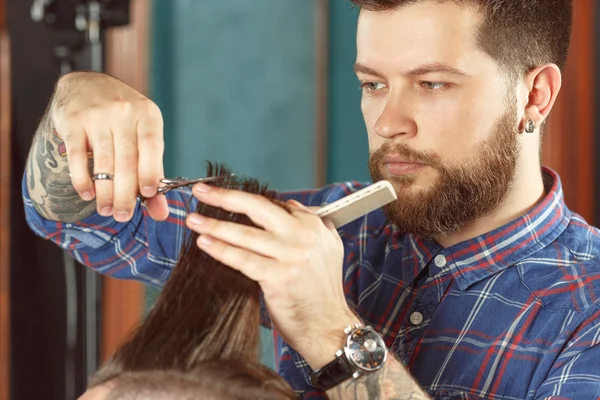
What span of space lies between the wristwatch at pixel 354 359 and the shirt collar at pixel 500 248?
1.25ft

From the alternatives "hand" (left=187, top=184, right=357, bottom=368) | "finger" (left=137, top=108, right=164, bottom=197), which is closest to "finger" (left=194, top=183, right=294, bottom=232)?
"hand" (left=187, top=184, right=357, bottom=368)

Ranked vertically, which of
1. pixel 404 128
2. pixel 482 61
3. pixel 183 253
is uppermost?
pixel 482 61

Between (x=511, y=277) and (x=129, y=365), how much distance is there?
27.7 inches

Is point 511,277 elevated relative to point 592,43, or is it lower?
lower

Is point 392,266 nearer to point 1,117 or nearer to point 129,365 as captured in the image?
point 129,365

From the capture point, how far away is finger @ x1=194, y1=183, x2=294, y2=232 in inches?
40.8

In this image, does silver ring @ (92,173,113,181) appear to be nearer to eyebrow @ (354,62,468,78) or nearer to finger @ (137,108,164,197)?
finger @ (137,108,164,197)

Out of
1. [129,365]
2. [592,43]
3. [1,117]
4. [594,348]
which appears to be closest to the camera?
[129,365]

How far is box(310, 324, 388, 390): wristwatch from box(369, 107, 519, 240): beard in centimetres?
38

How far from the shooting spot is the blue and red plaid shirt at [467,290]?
1.34 m

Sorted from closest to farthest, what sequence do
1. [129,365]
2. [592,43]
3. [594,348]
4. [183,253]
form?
[129,365] → [183,253] → [594,348] → [592,43]

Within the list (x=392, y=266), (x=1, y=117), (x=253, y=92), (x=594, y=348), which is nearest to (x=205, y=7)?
(x=253, y=92)

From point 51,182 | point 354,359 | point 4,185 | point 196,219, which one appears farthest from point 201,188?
point 4,185

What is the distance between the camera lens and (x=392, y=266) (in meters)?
1.58
